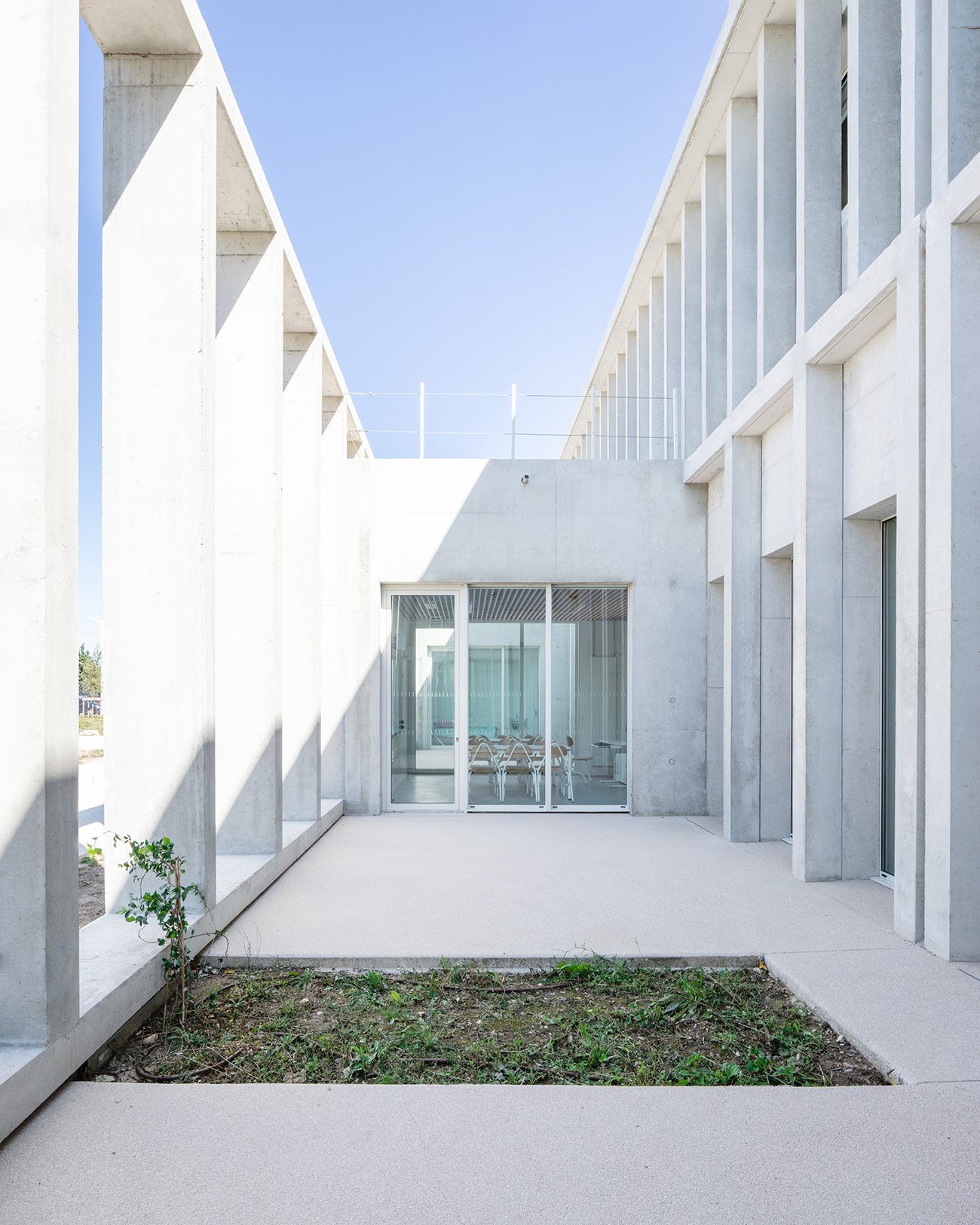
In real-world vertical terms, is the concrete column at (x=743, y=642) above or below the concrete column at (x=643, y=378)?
below

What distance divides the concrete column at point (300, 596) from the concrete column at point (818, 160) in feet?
13.9

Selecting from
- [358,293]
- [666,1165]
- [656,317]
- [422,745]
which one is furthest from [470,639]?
[358,293]

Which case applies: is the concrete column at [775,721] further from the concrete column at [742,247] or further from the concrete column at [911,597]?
the concrete column at [911,597]

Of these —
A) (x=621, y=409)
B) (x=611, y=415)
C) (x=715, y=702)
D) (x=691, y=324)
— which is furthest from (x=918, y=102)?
(x=611, y=415)

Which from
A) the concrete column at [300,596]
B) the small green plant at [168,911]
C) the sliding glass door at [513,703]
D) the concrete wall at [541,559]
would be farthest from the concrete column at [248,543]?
the sliding glass door at [513,703]

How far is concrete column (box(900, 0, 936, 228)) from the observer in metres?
5.11

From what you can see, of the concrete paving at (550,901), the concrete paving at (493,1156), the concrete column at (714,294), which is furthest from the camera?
the concrete column at (714,294)

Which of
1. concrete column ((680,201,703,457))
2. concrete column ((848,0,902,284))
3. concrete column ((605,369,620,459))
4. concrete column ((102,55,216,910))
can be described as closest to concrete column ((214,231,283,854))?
concrete column ((102,55,216,910))

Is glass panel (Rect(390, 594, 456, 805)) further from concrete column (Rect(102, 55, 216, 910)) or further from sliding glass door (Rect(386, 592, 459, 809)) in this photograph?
concrete column (Rect(102, 55, 216, 910))

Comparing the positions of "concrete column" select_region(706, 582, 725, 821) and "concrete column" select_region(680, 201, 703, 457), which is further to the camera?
"concrete column" select_region(680, 201, 703, 457)

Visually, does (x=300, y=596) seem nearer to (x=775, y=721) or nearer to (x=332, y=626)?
Answer: (x=332, y=626)

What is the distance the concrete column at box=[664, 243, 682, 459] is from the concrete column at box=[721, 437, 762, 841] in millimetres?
2964

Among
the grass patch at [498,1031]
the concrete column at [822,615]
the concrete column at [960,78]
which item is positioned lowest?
the grass patch at [498,1031]

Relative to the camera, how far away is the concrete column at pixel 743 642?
8.45 metres
